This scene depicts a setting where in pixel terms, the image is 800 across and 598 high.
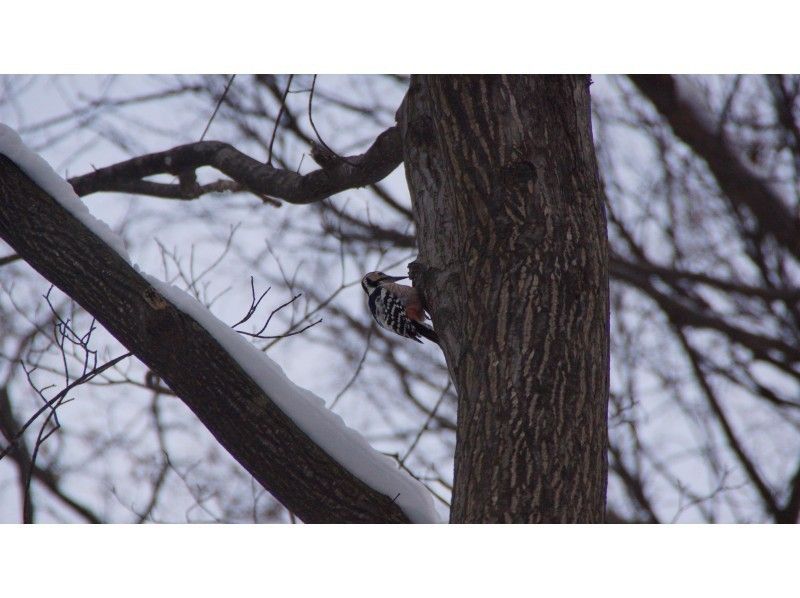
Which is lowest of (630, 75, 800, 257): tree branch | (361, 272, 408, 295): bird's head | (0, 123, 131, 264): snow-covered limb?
(0, 123, 131, 264): snow-covered limb

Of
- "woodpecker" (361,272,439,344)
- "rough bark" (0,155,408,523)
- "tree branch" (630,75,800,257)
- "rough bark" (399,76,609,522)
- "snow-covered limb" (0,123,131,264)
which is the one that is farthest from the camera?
"woodpecker" (361,272,439,344)

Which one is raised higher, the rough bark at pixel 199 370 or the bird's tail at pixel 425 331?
the bird's tail at pixel 425 331

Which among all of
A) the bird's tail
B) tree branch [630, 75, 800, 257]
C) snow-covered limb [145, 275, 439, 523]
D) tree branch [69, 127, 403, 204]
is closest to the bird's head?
the bird's tail

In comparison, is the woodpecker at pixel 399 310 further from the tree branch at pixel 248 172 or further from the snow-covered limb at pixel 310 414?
the snow-covered limb at pixel 310 414

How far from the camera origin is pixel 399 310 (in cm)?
437

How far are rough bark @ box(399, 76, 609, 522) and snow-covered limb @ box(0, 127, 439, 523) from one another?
338 millimetres

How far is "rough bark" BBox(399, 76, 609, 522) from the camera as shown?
222 centimetres

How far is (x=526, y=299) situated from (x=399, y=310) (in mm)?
2061

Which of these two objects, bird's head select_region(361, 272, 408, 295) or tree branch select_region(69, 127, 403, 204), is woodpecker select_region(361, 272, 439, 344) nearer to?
bird's head select_region(361, 272, 408, 295)

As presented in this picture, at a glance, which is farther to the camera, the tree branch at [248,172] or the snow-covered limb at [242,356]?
the tree branch at [248,172]

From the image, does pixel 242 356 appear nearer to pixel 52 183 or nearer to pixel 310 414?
pixel 310 414

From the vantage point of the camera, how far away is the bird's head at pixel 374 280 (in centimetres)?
509

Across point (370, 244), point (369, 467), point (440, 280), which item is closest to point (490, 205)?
point (440, 280)

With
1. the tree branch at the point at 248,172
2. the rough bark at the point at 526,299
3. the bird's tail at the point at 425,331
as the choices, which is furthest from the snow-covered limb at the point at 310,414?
the bird's tail at the point at 425,331
